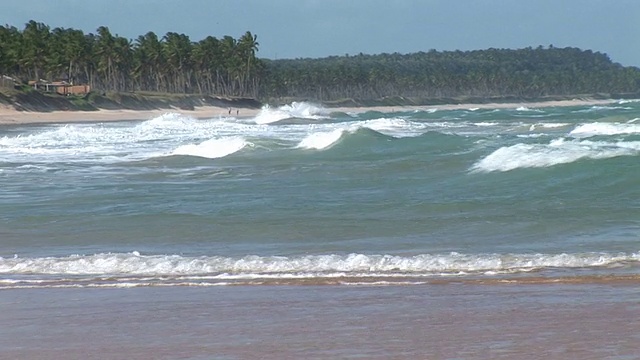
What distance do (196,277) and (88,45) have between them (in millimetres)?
111509

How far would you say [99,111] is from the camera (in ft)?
307

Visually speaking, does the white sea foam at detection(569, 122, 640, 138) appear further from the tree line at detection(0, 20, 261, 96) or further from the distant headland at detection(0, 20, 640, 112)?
the tree line at detection(0, 20, 261, 96)

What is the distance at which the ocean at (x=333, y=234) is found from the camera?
939 centimetres

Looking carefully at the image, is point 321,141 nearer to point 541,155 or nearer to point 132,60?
point 541,155

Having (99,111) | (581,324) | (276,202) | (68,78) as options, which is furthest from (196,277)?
(68,78)

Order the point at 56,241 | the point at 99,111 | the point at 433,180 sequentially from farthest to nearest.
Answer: the point at 99,111 → the point at 433,180 → the point at 56,241

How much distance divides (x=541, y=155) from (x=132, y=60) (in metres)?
109

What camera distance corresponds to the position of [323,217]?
1608 cm

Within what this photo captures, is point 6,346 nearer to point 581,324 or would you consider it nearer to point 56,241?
point 581,324

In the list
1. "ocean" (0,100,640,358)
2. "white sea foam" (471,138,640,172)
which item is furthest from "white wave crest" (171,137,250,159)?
"white sea foam" (471,138,640,172)

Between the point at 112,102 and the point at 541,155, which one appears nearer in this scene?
the point at 541,155

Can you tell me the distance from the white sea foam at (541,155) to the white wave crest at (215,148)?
10.3 meters

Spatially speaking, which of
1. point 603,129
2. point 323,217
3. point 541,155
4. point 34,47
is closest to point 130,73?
point 34,47

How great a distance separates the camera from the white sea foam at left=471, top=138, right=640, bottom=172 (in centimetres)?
2256
